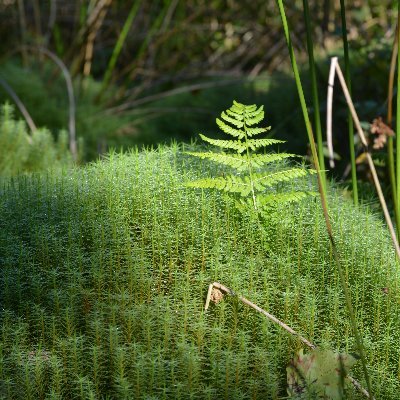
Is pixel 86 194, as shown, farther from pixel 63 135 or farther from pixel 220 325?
pixel 63 135

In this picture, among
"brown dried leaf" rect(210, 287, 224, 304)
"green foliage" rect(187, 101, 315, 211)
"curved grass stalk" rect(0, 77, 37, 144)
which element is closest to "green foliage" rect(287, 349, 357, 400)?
"brown dried leaf" rect(210, 287, 224, 304)

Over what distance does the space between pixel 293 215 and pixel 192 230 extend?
33cm

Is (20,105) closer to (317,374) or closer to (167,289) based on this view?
(167,289)

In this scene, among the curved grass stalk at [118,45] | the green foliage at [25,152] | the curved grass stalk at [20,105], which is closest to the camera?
the green foliage at [25,152]

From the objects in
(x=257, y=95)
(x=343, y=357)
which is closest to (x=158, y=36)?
(x=257, y=95)

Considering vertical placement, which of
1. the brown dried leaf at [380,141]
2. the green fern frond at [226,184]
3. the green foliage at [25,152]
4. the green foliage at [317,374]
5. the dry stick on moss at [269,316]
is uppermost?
the green foliage at [25,152]

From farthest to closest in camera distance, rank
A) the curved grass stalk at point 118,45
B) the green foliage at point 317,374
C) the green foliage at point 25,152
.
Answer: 1. the curved grass stalk at point 118,45
2. the green foliage at point 25,152
3. the green foliage at point 317,374

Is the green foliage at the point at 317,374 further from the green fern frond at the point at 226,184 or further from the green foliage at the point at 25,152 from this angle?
the green foliage at the point at 25,152

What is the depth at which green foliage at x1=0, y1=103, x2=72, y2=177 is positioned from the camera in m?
3.16

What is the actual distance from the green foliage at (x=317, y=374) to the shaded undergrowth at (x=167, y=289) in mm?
52

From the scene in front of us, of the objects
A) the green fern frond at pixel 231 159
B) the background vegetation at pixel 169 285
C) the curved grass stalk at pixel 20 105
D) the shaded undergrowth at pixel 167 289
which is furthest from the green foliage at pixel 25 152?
the green fern frond at pixel 231 159

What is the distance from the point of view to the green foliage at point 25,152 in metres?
3.16

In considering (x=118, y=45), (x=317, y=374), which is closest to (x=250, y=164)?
(x=317, y=374)

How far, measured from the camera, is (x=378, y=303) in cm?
181
